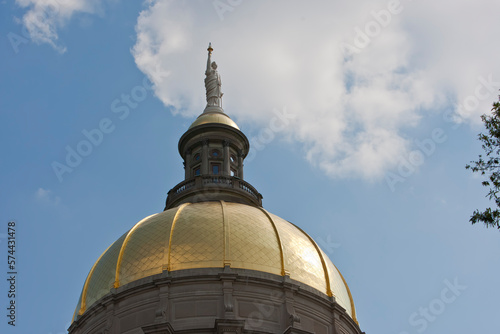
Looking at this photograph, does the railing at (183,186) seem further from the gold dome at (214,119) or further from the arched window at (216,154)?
the gold dome at (214,119)

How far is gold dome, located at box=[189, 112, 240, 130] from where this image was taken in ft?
166

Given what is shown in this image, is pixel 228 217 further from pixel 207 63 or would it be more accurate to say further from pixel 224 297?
pixel 207 63

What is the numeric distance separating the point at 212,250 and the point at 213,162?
10584mm

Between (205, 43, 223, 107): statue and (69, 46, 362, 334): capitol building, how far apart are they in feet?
39.8

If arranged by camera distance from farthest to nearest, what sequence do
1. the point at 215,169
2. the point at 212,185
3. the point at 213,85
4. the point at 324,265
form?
1. the point at 213,85
2. the point at 215,169
3. the point at 212,185
4. the point at 324,265

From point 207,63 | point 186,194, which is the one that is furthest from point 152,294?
point 207,63

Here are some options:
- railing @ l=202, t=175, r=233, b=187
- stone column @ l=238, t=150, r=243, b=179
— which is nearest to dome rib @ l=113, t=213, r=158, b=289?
railing @ l=202, t=175, r=233, b=187

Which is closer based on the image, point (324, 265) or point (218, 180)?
point (324, 265)

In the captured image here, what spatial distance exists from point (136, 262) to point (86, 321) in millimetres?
3534

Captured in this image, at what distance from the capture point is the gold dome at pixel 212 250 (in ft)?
129

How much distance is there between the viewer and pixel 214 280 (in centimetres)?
3809

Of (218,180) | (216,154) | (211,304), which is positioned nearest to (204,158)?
(216,154)

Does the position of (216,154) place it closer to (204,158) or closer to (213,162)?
(213,162)

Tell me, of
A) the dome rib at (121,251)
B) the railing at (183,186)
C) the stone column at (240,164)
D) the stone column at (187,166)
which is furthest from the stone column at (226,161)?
the dome rib at (121,251)
